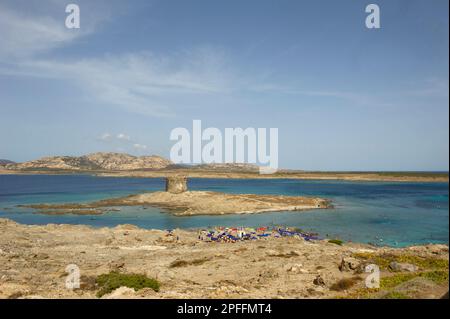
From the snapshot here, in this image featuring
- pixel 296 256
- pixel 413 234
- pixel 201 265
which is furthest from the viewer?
pixel 413 234

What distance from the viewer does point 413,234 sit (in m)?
56.8

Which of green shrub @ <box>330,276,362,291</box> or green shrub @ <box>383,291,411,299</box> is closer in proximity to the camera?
green shrub @ <box>383,291,411,299</box>

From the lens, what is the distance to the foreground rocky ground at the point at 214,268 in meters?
19.9

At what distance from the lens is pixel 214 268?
28250mm

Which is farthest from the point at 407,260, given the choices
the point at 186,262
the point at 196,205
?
the point at 196,205

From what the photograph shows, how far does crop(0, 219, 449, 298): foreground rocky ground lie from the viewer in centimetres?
1986

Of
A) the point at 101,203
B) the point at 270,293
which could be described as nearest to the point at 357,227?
the point at 270,293

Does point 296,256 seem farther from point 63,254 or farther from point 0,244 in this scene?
point 0,244

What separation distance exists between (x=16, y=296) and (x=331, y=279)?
1916 cm

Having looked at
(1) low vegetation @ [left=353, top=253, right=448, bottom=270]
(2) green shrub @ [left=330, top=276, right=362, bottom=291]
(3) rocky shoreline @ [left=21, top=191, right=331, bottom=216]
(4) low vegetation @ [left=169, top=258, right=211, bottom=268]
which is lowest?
(3) rocky shoreline @ [left=21, top=191, right=331, bottom=216]

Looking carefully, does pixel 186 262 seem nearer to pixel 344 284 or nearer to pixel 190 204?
pixel 344 284

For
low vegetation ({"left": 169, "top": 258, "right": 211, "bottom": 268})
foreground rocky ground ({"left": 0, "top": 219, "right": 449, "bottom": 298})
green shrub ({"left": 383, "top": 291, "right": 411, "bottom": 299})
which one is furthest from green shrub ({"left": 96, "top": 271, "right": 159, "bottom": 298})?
green shrub ({"left": 383, "top": 291, "right": 411, "bottom": 299})

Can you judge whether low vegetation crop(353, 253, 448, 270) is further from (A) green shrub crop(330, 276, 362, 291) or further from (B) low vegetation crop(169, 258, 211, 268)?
(B) low vegetation crop(169, 258, 211, 268)

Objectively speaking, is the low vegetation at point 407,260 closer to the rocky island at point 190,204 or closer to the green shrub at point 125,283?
the green shrub at point 125,283
